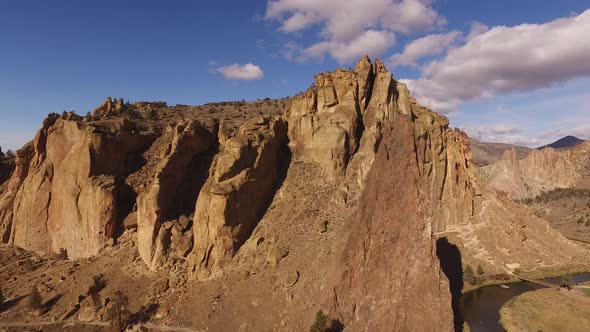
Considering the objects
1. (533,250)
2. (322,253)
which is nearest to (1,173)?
(322,253)

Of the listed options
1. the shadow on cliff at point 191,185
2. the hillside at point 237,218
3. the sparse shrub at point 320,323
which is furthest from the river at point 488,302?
the shadow on cliff at point 191,185

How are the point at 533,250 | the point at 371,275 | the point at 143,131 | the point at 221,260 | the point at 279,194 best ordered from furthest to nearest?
the point at 533,250 → the point at 143,131 → the point at 279,194 → the point at 221,260 → the point at 371,275

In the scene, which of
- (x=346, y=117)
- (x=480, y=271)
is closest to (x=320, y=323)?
(x=346, y=117)

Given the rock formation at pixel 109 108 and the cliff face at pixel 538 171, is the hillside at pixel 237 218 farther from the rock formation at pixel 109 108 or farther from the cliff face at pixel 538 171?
the cliff face at pixel 538 171

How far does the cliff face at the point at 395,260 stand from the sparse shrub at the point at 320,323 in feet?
4.02

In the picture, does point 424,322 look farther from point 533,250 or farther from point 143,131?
point 533,250

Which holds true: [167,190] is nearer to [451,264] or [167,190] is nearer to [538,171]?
[451,264]

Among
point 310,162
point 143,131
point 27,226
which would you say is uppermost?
point 143,131

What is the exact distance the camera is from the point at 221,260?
37.8m

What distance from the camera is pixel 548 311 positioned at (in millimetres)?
44875

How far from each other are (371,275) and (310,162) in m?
18.5

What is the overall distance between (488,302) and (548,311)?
6.67 metres

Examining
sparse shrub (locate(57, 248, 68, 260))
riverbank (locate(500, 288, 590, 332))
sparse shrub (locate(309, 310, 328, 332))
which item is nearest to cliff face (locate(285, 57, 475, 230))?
sparse shrub (locate(309, 310, 328, 332))

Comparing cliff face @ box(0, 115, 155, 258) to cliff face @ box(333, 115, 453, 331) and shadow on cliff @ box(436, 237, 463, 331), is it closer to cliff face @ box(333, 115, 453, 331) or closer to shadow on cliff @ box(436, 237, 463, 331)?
cliff face @ box(333, 115, 453, 331)
